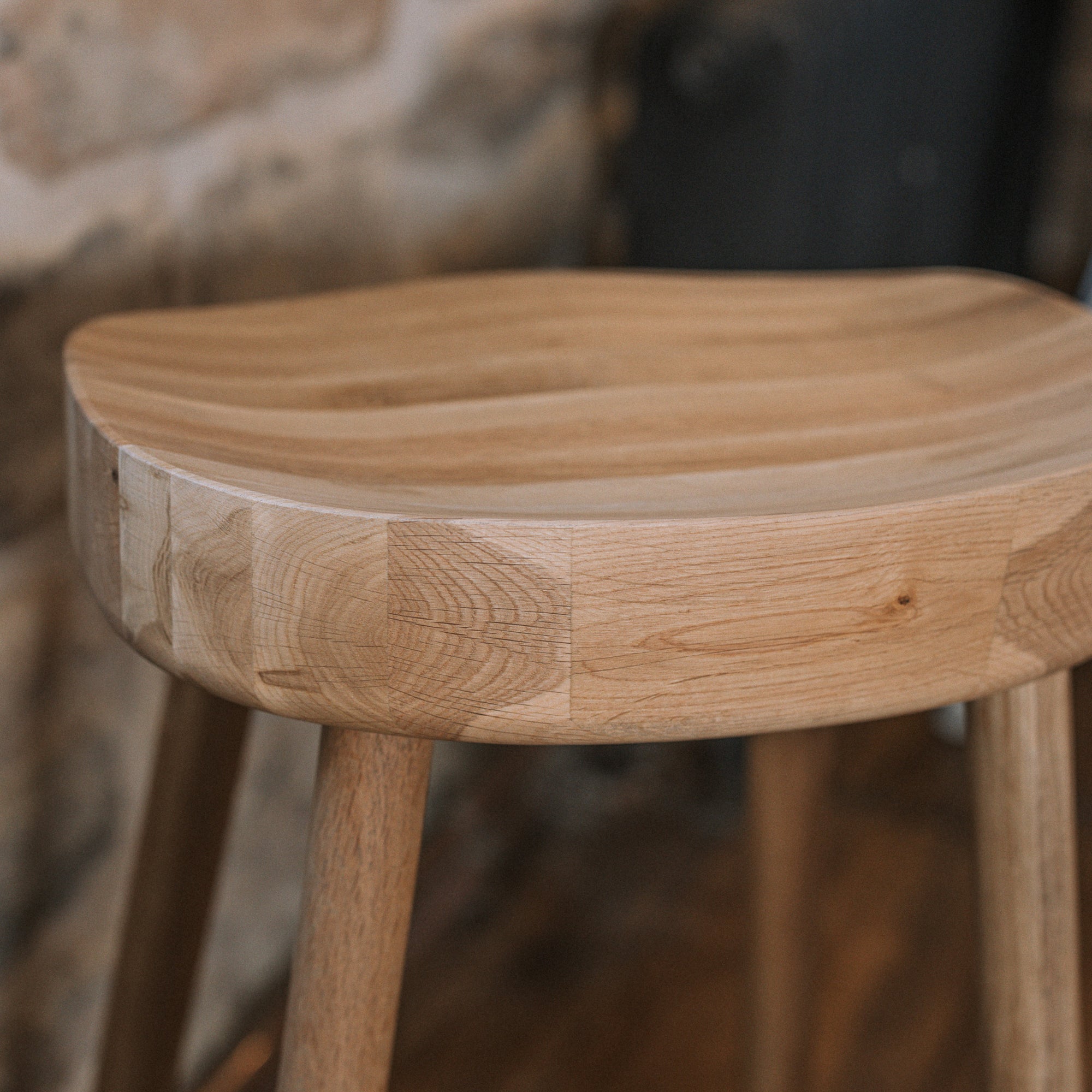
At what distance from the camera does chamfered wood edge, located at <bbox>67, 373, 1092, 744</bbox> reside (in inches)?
13.0

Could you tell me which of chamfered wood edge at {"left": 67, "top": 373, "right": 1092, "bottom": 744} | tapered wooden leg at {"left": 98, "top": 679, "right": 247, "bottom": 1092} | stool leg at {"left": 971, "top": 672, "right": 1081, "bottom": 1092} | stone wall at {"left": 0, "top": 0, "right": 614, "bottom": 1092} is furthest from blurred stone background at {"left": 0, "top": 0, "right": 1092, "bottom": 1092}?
stool leg at {"left": 971, "top": 672, "right": 1081, "bottom": 1092}

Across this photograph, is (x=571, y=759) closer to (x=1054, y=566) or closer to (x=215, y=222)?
(x=215, y=222)

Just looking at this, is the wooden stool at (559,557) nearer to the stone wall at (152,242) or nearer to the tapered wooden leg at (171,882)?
the tapered wooden leg at (171,882)

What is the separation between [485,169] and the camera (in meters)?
0.93

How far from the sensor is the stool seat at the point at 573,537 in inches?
12.8

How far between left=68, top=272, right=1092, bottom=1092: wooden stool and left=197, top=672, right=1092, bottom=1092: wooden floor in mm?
393

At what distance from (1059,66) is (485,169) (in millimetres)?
767

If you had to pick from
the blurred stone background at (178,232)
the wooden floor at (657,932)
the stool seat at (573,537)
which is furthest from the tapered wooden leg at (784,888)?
the blurred stone background at (178,232)

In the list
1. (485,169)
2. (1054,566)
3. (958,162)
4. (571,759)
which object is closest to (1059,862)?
(1054,566)

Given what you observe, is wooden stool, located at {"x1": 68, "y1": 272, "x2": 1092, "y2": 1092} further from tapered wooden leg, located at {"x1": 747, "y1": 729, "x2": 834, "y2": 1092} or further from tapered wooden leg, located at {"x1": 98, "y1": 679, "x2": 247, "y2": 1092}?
tapered wooden leg, located at {"x1": 747, "y1": 729, "x2": 834, "y2": 1092}

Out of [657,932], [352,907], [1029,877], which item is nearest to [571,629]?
[352,907]

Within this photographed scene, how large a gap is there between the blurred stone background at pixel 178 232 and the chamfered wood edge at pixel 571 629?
0.81ft

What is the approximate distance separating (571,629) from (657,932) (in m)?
0.80

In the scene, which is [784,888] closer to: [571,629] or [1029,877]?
[1029,877]
